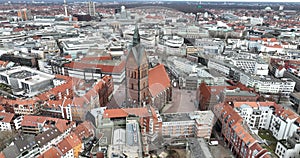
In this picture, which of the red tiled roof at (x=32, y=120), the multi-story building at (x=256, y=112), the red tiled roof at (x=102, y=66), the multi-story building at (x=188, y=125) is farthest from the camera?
the red tiled roof at (x=102, y=66)

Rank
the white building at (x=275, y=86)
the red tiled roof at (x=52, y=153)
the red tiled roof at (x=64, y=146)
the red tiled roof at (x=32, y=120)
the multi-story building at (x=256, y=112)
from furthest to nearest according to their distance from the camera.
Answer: the white building at (x=275, y=86), the multi-story building at (x=256, y=112), the red tiled roof at (x=32, y=120), the red tiled roof at (x=64, y=146), the red tiled roof at (x=52, y=153)

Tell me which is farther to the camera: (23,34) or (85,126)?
(23,34)

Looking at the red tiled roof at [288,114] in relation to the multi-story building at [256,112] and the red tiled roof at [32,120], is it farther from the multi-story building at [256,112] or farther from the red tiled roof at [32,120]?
the red tiled roof at [32,120]

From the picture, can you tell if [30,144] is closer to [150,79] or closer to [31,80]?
[150,79]

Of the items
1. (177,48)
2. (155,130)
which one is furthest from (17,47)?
(155,130)

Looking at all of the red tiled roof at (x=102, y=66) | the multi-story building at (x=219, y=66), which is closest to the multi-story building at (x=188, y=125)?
the red tiled roof at (x=102, y=66)

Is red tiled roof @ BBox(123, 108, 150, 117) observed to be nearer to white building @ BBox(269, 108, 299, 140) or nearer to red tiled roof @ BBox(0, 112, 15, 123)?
red tiled roof @ BBox(0, 112, 15, 123)

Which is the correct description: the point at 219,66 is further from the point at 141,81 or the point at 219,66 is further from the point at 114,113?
the point at 114,113
